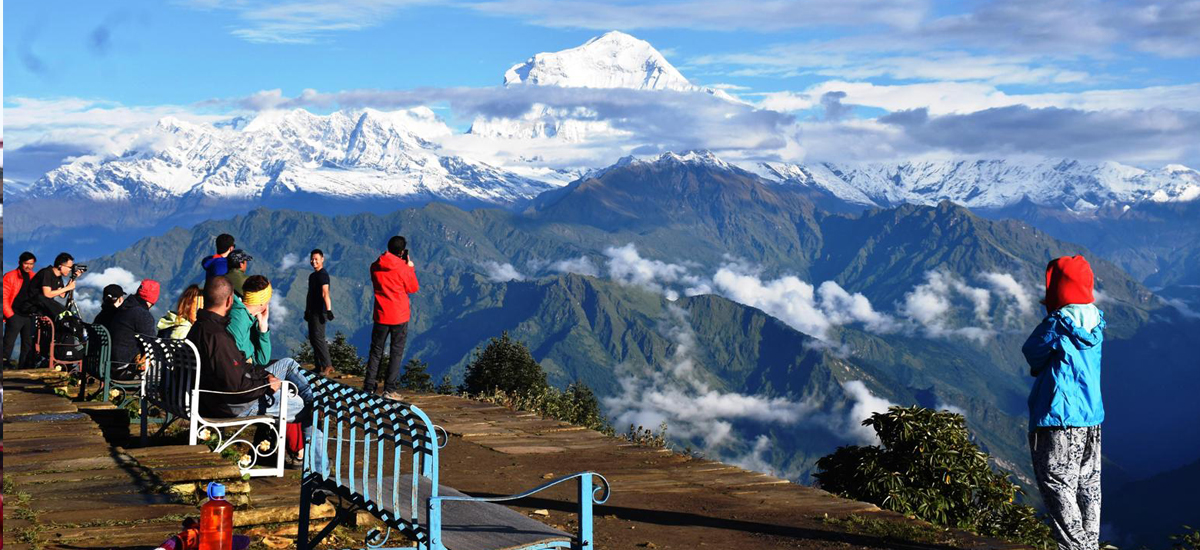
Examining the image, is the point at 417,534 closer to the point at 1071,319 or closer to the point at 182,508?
the point at 182,508

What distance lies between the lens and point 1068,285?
7.19 meters

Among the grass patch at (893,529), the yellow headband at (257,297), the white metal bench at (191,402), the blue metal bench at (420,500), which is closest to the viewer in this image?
the blue metal bench at (420,500)

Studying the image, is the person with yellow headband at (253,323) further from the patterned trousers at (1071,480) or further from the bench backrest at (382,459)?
the patterned trousers at (1071,480)

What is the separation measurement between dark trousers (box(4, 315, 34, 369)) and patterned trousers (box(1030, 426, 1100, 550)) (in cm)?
1457

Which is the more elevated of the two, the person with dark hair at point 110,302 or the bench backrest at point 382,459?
the person with dark hair at point 110,302

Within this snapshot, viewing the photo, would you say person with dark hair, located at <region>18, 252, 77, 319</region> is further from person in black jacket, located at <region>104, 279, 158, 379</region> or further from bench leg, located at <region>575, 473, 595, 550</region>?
bench leg, located at <region>575, 473, 595, 550</region>

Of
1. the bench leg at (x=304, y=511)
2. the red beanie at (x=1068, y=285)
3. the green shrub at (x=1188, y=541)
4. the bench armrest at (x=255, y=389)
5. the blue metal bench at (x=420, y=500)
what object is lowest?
the green shrub at (x=1188, y=541)

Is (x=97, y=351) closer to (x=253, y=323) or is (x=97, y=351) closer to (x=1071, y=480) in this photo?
(x=253, y=323)

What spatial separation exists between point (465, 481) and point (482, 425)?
3.32m

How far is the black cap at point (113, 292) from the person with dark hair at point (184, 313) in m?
1.92

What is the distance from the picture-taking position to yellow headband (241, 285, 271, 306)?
32.3ft

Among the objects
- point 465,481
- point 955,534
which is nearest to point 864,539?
point 955,534

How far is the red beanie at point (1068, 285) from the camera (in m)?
7.15

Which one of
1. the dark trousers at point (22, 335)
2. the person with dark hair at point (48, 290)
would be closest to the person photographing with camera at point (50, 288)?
the person with dark hair at point (48, 290)
